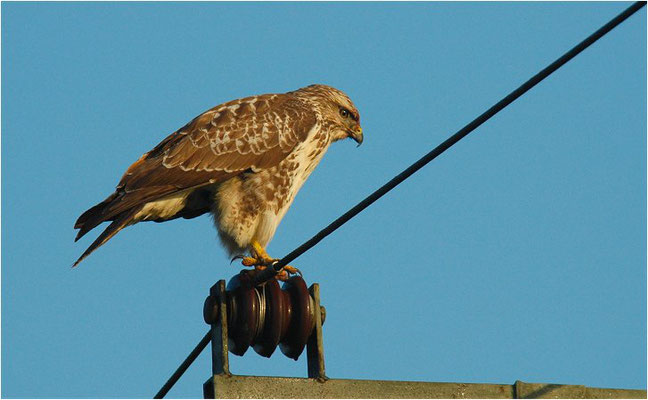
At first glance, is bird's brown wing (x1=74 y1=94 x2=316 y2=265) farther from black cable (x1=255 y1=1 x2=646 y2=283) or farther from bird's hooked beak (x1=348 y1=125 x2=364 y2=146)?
black cable (x1=255 y1=1 x2=646 y2=283)

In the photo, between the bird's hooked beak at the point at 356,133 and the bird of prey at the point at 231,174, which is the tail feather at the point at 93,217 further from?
the bird's hooked beak at the point at 356,133

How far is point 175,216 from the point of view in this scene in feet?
26.8

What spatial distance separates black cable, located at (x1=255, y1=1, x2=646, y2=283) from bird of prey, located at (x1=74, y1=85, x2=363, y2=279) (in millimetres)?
1600

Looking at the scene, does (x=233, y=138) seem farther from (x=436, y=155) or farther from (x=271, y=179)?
(x=436, y=155)

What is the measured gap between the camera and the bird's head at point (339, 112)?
29.2 ft

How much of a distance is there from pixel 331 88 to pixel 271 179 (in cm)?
158

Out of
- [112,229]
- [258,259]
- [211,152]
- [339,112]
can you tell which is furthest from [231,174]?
[339,112]

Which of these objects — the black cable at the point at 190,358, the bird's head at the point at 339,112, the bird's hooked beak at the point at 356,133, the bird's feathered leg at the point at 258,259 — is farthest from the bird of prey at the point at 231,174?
the black cable at the point at 190,358

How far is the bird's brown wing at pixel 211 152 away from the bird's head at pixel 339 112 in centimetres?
36

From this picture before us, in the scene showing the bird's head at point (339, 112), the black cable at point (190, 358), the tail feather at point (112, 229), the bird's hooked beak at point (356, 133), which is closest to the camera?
the black cable at point (190, 358)

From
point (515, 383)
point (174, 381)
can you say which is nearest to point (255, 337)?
point (174, 381)

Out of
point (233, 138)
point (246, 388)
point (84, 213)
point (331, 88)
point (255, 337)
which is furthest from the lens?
point (331, 88)

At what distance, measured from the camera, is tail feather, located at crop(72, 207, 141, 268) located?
23.4 ft

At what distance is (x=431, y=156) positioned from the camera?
491cm
